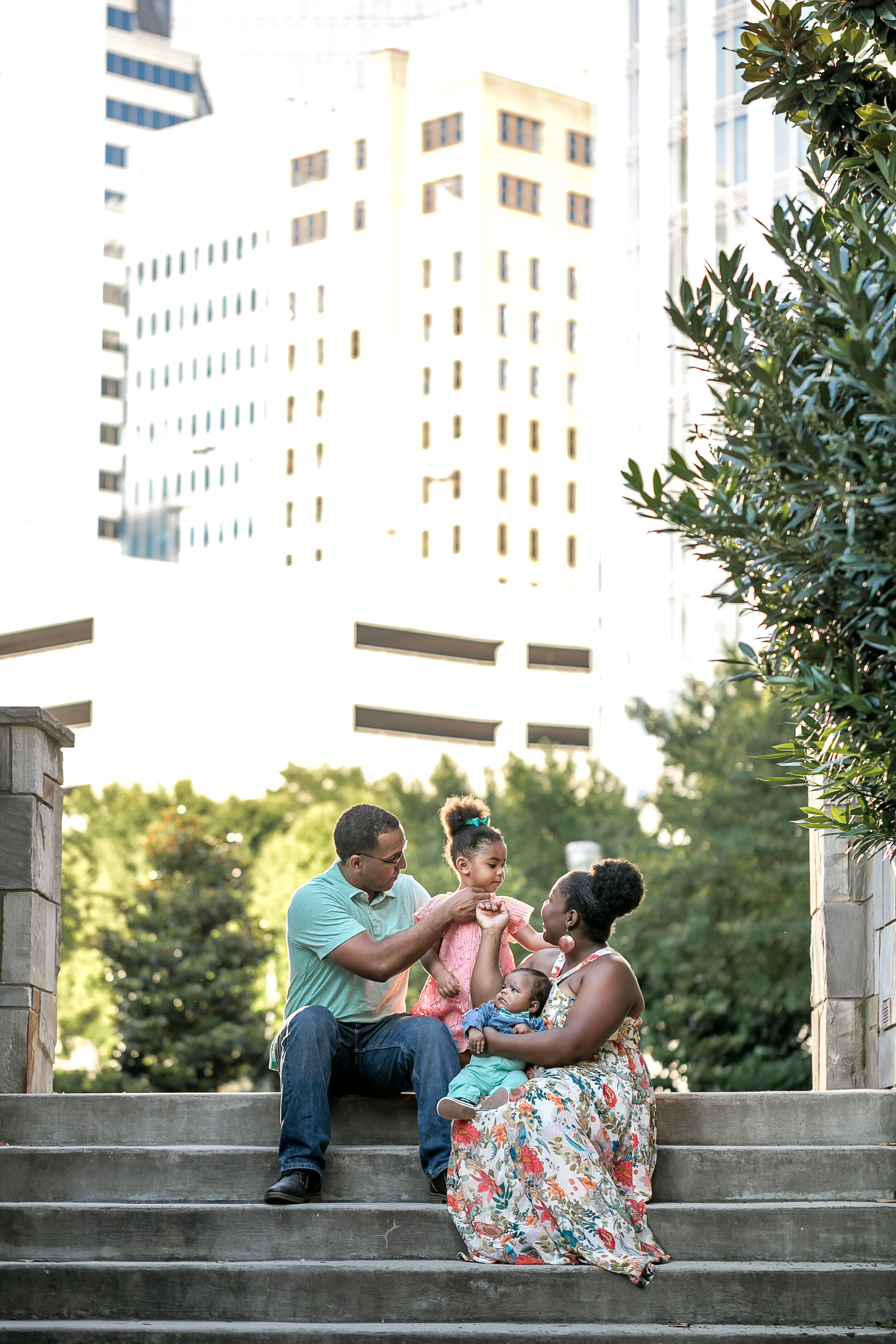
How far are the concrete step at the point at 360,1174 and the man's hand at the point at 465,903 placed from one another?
896 mm

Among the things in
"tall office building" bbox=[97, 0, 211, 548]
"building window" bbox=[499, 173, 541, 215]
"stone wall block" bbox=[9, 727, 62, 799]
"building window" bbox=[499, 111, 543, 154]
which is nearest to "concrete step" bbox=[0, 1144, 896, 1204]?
"stone wall block" bbox=[9, 727, 62, 799]

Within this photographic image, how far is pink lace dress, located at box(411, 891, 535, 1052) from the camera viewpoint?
21.9 feet

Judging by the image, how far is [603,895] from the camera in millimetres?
6172

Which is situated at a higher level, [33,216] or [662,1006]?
[33,216]

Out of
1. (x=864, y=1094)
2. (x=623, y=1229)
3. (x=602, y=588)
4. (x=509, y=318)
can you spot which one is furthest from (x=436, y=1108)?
(x=509, y=318)

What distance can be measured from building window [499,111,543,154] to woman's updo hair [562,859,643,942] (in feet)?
Result: 326

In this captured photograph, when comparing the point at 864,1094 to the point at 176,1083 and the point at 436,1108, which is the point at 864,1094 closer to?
the point at 436,1108

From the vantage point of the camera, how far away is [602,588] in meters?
68.8

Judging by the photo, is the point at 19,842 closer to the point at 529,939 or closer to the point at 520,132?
the point at 529,939

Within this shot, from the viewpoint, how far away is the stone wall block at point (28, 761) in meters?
7.44

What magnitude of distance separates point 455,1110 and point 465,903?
1028 millimetres

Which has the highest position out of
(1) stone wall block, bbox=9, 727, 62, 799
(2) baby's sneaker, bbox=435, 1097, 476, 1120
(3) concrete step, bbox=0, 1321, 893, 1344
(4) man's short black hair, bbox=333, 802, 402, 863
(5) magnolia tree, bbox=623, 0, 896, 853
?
(5) magnolia tree, bbox=623, 0, 896, 853

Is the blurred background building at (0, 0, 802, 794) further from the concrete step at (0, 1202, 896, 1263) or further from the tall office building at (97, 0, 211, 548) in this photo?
the concrete step at (0, 1202, 896, 1263)

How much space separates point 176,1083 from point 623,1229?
893 inches
